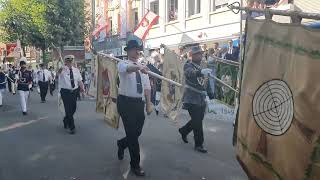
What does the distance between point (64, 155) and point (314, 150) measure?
5967mm

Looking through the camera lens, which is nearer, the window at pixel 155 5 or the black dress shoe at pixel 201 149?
the black dress shoe at pixel 201 149

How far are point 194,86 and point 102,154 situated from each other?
194cm

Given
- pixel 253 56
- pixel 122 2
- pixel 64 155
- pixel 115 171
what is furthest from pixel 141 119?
pixel 122 2

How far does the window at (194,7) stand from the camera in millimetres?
30734

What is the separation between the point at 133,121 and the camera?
7.15 metres

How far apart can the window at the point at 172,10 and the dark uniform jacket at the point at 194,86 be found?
2497 centimetres

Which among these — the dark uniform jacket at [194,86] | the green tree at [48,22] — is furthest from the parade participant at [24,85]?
the green tree at [48,22]

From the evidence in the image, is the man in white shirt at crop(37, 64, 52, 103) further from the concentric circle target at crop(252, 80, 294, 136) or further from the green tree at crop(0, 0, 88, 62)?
the green tree at crop(0, 0, 88, 62)

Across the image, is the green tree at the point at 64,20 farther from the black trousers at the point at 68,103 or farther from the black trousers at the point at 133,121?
the black trousers at the point at 133,121

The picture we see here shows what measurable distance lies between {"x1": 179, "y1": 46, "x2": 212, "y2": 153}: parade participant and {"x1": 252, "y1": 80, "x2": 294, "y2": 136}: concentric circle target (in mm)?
5013

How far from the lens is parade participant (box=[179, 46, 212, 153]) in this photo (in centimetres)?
879

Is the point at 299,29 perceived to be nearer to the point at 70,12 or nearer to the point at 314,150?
the point at 314,150

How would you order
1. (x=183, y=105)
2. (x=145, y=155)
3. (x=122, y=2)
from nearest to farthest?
(x=145, y=155) < (x=183, y=105) < (x=122, y=2)

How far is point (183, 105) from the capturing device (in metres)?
9.19
